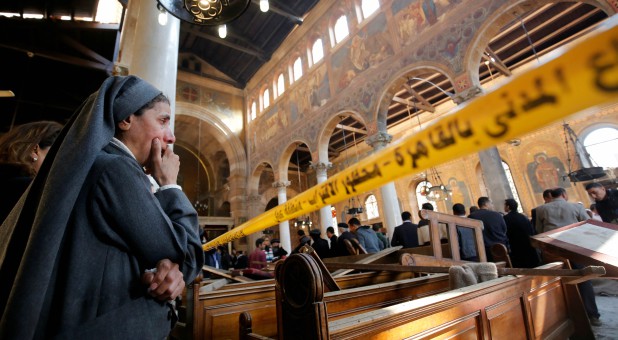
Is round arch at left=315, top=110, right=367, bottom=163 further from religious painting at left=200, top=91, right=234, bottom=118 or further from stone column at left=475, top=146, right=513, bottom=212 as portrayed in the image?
religious painting at left=200, top=91, right=234, bottom=118

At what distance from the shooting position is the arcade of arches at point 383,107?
6.77m

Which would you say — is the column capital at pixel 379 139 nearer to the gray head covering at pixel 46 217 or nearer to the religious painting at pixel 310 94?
the religious painting at pixel 310 94

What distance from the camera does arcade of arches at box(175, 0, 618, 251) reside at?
22.2 ft

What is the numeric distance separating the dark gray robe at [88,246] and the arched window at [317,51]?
10.7m

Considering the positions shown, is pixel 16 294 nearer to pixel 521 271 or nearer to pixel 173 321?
pixel 173 321

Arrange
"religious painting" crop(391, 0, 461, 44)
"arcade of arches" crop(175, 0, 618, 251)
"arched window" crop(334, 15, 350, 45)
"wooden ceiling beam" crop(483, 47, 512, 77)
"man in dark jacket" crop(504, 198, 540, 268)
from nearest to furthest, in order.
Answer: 1. "man in dark jacket" crop(504, 198, 540, 268)
2. "arcade of arches" crop(175, 0, 618, 251)
3. "religious painting" crop(391, 0, 461, 44)
4. "wooden ceiling beam" crop(483, 47, 512, 77)
5. "arched window" crop(334, 15, 350, 45)

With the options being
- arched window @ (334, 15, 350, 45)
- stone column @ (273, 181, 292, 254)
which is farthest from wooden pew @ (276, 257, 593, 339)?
stone column @ (273, 181, 292, 254)

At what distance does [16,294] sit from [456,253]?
3.76m

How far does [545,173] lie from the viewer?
1089cm

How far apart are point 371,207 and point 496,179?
33.5 ft

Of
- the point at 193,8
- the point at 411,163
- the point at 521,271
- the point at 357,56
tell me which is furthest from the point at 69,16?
the point at 521,271

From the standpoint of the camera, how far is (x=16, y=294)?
61 centimetres

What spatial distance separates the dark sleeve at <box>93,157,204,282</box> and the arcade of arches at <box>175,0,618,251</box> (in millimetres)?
5572

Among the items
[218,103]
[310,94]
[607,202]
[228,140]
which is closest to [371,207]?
[310,94]
